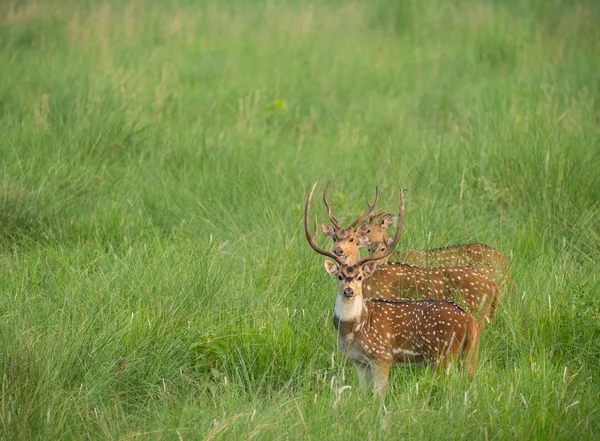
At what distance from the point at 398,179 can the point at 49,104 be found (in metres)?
3.54

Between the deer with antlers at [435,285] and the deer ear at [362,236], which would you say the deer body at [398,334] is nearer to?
the deer with antlers at [435,285]

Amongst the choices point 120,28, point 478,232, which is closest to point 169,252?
point 478,232

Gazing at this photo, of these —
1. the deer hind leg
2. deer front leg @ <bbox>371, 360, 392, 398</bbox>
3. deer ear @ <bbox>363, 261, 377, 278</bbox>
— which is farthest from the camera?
deer ear @ <bbox>363, 261, 377, 278</bbox>

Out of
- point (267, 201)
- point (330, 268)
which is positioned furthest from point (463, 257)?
point (267, 201)

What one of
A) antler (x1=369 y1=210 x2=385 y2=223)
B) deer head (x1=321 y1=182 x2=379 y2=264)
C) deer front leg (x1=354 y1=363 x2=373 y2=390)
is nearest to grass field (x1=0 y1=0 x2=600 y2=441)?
deer front leg (x1=354 y1=363 x2=373 y2=390)

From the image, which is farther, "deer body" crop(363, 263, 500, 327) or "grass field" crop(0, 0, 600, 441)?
"deer body" crop(363, 263, 500, 327)

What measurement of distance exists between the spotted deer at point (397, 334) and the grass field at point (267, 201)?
116 mm

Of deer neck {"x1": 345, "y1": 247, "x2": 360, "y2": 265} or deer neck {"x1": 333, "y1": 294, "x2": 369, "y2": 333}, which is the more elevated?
deer neck {"x1": 333, "y1": 294, "x2": 369, "y2": 333}

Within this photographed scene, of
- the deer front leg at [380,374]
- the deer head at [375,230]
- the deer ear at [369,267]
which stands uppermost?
the deer ear at [369,267]

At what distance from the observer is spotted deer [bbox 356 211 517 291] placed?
674 centimetres

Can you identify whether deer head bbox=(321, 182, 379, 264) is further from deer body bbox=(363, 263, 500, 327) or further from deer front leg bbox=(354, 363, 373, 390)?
deer front leg bbox=(354, 363, 373, 390)

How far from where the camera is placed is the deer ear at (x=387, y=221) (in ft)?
25.2

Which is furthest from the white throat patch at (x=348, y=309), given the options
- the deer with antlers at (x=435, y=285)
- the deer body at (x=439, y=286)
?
the deer body at (x=439, y=286)

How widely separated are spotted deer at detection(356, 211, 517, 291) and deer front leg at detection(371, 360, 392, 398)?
121 cm
